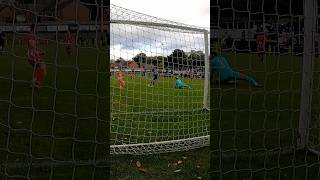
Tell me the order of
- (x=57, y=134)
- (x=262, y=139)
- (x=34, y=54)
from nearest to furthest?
(x=34, y=54) < (x=262, y=139) < (x=57, y=134)

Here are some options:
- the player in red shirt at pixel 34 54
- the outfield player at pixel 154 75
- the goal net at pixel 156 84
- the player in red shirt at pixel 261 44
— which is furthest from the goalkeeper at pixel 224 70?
the player in red shirt at pixel 34 54

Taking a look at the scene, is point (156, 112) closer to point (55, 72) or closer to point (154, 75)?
point (154, 75)

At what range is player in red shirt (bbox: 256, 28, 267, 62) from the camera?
4.56 m

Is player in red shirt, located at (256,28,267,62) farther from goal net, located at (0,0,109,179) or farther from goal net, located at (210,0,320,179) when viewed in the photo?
goal net, located at (0,0,109,179)

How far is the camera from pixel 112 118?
194 inches

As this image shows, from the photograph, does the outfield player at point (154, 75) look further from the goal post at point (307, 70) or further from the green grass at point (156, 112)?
the goal post at point (307, 70)

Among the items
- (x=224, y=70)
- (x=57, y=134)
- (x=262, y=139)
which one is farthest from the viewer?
(x=224, y=70)

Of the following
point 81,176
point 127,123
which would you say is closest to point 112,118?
point 127,123

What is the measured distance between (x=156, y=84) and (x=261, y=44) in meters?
1.16

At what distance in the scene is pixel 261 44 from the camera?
4.81 metres

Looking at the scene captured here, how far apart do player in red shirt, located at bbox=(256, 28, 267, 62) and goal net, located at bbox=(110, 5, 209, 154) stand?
0.69 metres

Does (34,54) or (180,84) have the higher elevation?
(34,54)

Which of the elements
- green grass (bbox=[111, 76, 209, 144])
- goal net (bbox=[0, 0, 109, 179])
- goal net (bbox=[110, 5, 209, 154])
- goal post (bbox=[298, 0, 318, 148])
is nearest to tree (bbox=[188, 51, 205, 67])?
goal net (bbox=[110, 5, 209, 154])

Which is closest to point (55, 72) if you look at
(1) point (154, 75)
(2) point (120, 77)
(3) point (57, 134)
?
(2) point (120, 77)
